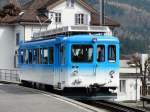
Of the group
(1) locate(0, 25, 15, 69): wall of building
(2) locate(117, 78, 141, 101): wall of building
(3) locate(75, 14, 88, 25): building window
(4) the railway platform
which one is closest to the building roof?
(3) locate(75, 14, 88, 25): building window

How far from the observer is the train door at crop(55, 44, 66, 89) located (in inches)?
958

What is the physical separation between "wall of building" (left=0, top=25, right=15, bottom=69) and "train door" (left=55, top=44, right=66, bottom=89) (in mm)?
51181

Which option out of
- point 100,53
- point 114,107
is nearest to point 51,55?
point 100,53

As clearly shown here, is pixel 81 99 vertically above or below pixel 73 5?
below

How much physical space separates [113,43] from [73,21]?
50362 millimetres

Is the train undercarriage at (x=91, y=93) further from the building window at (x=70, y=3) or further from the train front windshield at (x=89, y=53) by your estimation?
the building window at (x=70, y=3)

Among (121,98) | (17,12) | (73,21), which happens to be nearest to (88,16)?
(73,21)

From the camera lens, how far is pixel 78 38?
24.2 m

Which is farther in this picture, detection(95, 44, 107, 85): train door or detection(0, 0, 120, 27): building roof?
detection(0, 0, 120, 27): building roof

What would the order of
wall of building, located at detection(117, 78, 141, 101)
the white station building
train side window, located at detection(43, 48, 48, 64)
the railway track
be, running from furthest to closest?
the white station building → wall of building, located at detection(117, 78, 141, 101) → train side window, located at detection(43, 48, 48, 64) → the railway track

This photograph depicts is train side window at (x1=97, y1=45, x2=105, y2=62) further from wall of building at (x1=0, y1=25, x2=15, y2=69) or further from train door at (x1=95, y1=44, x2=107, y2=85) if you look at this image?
wall of building at (x1=0, y1=25, x2=15, y2=69)

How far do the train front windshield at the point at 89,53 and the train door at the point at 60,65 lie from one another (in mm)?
488

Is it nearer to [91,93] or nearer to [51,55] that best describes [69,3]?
[51,55]

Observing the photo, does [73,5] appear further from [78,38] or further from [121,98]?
[78,38]
